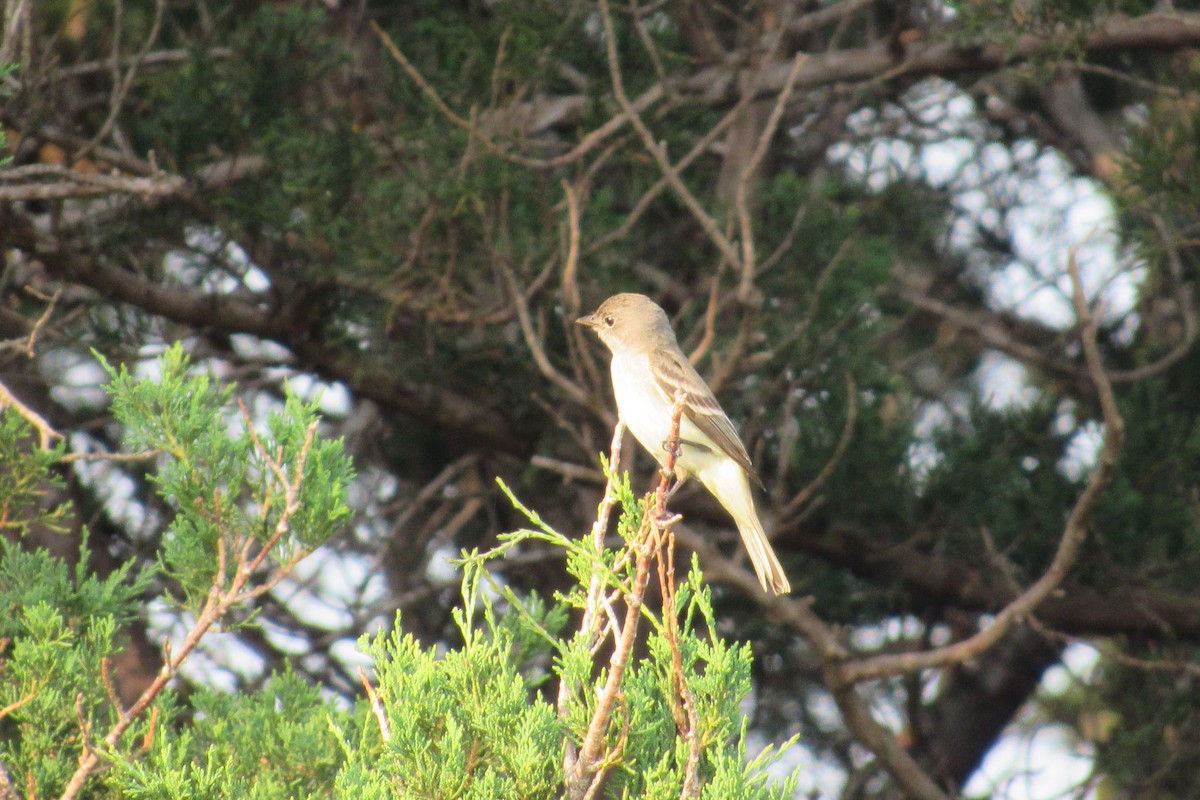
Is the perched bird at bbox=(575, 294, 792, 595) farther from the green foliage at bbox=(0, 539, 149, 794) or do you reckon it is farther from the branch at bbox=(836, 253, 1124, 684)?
the green foliage at bbox=(0, 539, 149, 794)

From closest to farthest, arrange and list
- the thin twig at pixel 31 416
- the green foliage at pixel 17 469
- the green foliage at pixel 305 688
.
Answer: the green foliage at pixel 305 688
the thin twig at pixel 31 416
the green foliage at pixel 17 469

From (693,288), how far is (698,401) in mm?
2555

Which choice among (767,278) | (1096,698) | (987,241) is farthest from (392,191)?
(1096,698)

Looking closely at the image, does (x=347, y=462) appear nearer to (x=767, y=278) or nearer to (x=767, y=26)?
(x=767, y=278)

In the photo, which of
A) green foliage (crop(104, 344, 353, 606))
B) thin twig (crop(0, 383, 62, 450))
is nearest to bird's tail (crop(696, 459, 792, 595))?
green foliage (crop(104, 344, 353, 606))

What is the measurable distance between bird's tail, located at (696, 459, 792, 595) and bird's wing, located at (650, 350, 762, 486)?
0.13 meters

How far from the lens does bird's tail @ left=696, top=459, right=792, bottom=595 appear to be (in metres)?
5.91

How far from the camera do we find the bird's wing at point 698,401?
603 centimetres

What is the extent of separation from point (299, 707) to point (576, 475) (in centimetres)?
243

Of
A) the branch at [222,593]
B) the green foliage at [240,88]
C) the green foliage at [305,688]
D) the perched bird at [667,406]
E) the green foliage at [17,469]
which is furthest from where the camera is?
the green foliage at [240,88]

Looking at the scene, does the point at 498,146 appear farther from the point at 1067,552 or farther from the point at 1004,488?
the point at 1004,488

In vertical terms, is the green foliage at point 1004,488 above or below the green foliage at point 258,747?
above

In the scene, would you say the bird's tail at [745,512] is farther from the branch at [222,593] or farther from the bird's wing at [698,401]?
the branch at [222,593]

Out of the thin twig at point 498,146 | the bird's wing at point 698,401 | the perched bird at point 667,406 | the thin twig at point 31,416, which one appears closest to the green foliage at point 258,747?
the thin twig at point 31,416
